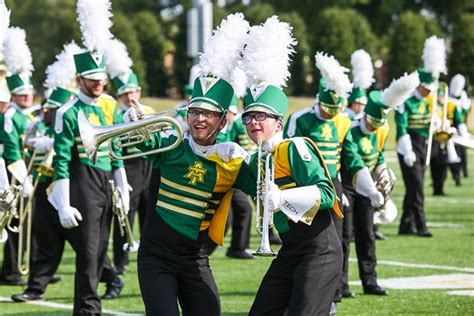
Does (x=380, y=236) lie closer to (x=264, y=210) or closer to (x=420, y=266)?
(x=420, y=266)

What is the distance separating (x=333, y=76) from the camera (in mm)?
9656

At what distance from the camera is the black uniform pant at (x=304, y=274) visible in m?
6.17

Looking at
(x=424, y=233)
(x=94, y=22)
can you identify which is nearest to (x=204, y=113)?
(x=94, y=22)

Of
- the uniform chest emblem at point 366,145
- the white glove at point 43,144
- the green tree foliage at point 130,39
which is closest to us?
the uniform chest emblem at point 366,145

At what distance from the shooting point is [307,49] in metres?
43.6

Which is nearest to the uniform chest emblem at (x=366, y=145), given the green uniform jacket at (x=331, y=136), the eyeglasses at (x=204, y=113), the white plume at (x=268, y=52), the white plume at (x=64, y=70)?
the green uniform jacket at (x=331, y=136)

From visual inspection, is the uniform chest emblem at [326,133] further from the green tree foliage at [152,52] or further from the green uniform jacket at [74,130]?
the green tree foliage at [152,52]

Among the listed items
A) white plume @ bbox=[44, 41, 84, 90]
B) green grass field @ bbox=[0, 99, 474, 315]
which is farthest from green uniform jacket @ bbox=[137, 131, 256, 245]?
white plume @ bbox=[44, 41, 84, 90]

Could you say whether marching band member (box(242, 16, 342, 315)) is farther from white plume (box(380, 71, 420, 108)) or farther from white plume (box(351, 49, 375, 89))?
white plume (box(351, 49, 375, 89))

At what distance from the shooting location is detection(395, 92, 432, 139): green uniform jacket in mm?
14797

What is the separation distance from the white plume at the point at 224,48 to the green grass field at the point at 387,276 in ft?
10.7

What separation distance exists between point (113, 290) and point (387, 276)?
2.81 metres

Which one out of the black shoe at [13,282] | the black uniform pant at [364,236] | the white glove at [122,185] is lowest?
the black shoe at [13,282]

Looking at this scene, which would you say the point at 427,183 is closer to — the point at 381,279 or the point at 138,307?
the point at 381,279
